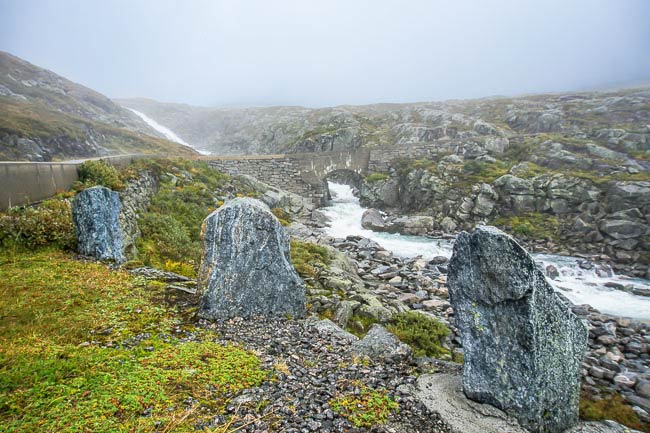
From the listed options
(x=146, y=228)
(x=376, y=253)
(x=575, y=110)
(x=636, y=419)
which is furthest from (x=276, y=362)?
(x=575, y=110)

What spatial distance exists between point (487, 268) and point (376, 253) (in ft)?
51.8

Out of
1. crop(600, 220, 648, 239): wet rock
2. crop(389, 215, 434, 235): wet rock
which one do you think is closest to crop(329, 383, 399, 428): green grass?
crop(389, 215, 434, 235): wet rock

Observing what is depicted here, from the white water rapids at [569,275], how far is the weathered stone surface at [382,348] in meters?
15.1

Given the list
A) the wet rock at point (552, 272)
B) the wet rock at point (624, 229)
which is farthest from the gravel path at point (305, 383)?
the wet rock at point (624, 229)

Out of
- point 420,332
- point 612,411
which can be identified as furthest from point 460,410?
point 612,411

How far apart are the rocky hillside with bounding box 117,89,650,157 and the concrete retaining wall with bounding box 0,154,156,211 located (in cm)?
3800

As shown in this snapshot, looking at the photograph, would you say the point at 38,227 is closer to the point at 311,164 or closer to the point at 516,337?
the point at 516,337

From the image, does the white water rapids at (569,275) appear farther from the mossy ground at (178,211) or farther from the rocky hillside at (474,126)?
the rocky hillside at (474,126)

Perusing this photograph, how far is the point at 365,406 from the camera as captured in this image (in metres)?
4.98

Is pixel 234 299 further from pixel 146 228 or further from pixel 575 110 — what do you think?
pixel 575 110

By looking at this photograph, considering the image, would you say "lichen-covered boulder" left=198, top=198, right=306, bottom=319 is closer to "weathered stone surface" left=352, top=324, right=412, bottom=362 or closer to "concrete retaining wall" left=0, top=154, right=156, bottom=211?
"weathered stone surface" left=352, top=324, right=412, bottom=362

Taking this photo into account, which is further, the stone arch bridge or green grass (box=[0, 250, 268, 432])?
the stone arch bridge

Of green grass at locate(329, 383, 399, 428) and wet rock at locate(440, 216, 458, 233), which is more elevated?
green grass at locate(329, 383, 399, 428)

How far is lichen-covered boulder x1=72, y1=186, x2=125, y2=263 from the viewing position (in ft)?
32.6
